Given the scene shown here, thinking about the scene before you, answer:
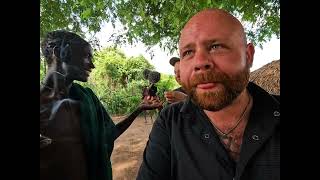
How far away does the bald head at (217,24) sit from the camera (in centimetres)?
121

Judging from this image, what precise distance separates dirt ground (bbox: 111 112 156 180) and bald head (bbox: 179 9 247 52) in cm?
41

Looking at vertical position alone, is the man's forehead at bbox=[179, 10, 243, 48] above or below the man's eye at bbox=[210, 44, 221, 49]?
above

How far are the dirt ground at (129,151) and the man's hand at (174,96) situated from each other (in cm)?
10

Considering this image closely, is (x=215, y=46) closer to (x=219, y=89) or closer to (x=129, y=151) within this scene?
(x=219, y=89)

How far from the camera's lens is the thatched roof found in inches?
50.9

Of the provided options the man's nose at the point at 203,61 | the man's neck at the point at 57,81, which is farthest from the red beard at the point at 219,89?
the man's neck at the point at 57,81

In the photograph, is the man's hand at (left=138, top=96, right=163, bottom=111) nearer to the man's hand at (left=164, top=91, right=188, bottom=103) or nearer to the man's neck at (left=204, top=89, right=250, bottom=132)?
the man's hand at (left=164, top=91, right=188, bottom=103)

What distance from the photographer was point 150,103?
135 centimetres

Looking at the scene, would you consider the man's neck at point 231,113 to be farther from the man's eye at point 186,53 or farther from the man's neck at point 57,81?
the man's neck at point 57,81

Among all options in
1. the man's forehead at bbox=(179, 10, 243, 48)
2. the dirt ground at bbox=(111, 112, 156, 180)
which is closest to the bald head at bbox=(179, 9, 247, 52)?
the man's forehead at bbox=(179, 10, 243, 48)

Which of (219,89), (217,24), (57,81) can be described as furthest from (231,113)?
(57,81)

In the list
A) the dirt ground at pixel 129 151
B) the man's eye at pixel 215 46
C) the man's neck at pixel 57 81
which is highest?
the man's eye at pixel 215 46

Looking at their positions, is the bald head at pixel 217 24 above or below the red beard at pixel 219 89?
above
